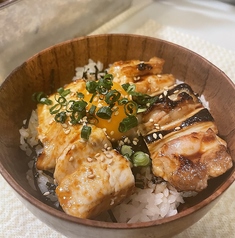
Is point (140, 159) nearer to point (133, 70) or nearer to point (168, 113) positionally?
point (168, 113)

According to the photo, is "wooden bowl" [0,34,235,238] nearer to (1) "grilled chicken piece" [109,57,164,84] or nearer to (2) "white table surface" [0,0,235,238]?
(1) "grilled chicken piece" [109,57,164,84]

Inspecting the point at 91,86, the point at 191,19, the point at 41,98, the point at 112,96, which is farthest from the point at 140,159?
the point at 191,19

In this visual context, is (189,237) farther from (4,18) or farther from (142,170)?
(4,18)

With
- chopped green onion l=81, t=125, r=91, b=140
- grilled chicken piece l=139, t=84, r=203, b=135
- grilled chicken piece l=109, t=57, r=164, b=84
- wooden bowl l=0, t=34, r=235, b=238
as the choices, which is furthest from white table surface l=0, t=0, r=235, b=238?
chopped green onion l=81, t=125, r=91, b=140

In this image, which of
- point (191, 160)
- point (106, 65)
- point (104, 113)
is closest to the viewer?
point (191, 160)

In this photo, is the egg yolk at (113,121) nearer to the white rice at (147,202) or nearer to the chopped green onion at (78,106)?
the chopped green onion at (78,106)
